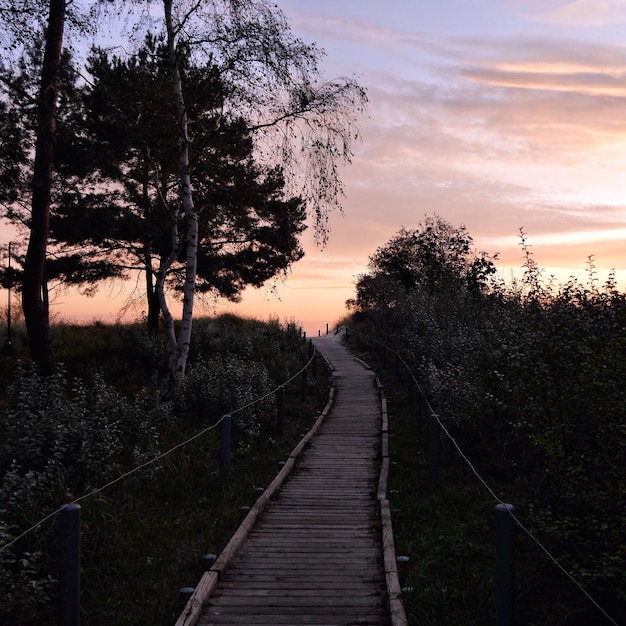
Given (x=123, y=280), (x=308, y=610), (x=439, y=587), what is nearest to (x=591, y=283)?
(x=439, y=587)

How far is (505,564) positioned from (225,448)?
19.1 ft

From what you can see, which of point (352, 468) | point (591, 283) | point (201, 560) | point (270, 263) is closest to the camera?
point (201, 560)

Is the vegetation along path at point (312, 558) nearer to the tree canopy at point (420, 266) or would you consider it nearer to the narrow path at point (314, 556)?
the narrow path at point (314, 556)

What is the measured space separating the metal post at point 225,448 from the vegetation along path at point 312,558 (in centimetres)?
89

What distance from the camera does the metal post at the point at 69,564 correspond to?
4.90 meters

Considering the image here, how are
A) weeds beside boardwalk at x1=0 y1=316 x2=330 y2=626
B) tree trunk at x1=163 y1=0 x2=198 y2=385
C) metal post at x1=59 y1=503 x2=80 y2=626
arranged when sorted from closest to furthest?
metal post at x1=59 y1=503 x2=80 y2=626
weeds beside boardwalk at x1=0 y1=316 x2=330 y2=626
tree trunk at x1=163 y1=0 x2=198 y2=385

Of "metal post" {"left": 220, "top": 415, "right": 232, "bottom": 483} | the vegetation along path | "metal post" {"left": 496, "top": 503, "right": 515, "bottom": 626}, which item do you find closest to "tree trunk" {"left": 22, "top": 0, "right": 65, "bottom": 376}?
"metal post" {"left": 220, "top": 415, "right": 232, "bottom": 483}

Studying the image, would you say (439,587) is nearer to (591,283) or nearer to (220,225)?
(591,283)

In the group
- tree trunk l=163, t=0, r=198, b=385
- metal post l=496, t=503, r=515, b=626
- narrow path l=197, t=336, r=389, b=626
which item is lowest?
narrow path l=197, t=336, r=389, b=626

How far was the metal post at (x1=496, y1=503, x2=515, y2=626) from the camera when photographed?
5008mm

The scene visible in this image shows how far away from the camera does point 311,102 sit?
1596 centimetres

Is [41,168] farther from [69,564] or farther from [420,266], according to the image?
[420,266]

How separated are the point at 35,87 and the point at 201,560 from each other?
1702cm

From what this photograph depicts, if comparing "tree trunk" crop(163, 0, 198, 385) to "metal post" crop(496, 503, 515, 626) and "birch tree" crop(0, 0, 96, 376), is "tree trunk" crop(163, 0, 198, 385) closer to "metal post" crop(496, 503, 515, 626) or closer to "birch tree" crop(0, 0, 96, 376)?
"birch tree" crop(0, 0, 96, 376)
